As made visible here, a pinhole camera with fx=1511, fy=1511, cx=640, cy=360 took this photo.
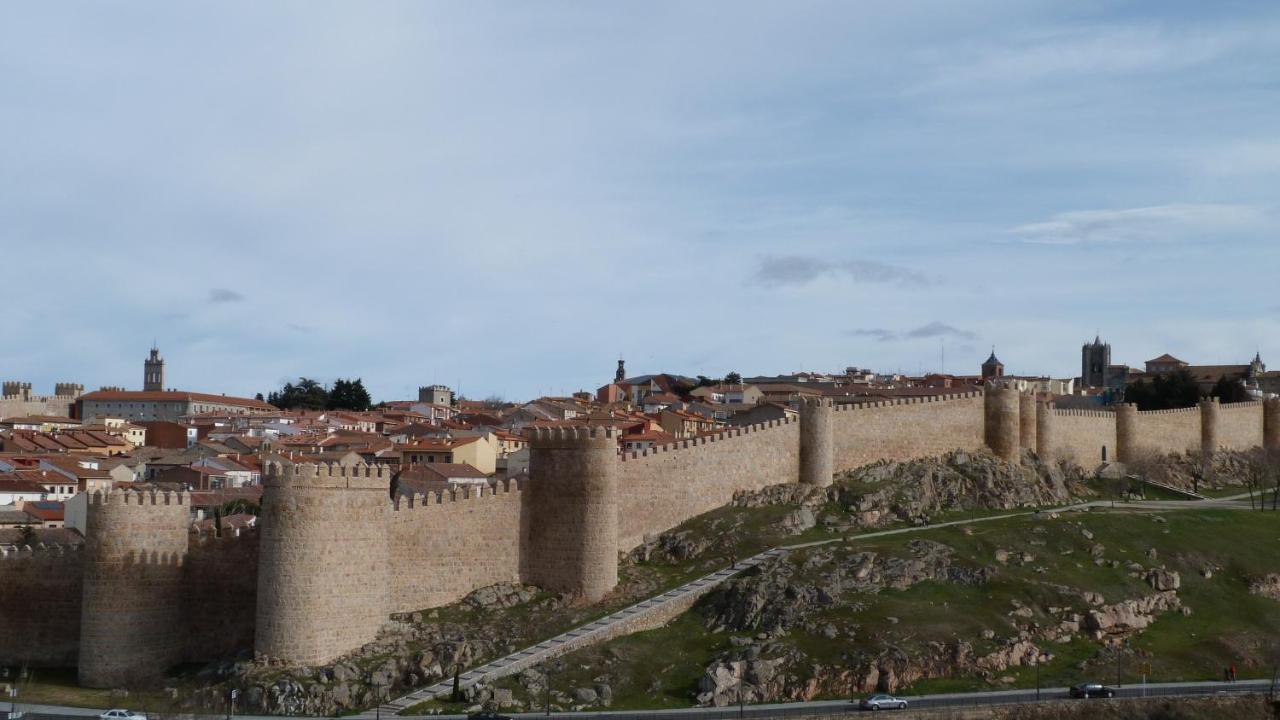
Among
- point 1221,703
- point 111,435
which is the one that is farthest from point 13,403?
point 1221,703

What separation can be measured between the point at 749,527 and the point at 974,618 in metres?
10.8

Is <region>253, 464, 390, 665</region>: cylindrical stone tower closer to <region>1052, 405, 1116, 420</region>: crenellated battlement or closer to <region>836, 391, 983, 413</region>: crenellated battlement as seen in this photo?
<region>836, 391, 983, 413</region>: crenellated battlement

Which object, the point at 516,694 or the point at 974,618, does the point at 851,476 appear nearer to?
the point at 974,618

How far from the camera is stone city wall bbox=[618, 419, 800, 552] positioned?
5666cm

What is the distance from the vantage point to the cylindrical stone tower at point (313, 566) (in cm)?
4619

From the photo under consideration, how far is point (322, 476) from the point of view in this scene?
46844 mm

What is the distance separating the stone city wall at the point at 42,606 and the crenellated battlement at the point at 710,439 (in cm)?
1973

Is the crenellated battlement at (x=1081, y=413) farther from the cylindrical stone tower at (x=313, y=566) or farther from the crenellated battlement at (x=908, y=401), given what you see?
the cylindrical stone tower at (x=313, y=566)

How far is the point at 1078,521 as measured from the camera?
6369 centimetres

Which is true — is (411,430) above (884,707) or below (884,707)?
above

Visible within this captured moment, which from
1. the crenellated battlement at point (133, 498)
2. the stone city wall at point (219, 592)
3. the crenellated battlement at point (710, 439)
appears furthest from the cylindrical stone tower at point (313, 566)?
the crenellated battlement at point (710, 439)

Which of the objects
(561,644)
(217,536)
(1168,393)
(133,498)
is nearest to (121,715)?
(133,498)

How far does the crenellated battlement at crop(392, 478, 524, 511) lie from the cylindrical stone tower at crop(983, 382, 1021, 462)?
3024 cm

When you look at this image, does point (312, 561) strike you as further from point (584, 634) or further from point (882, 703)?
point (882, 703)
